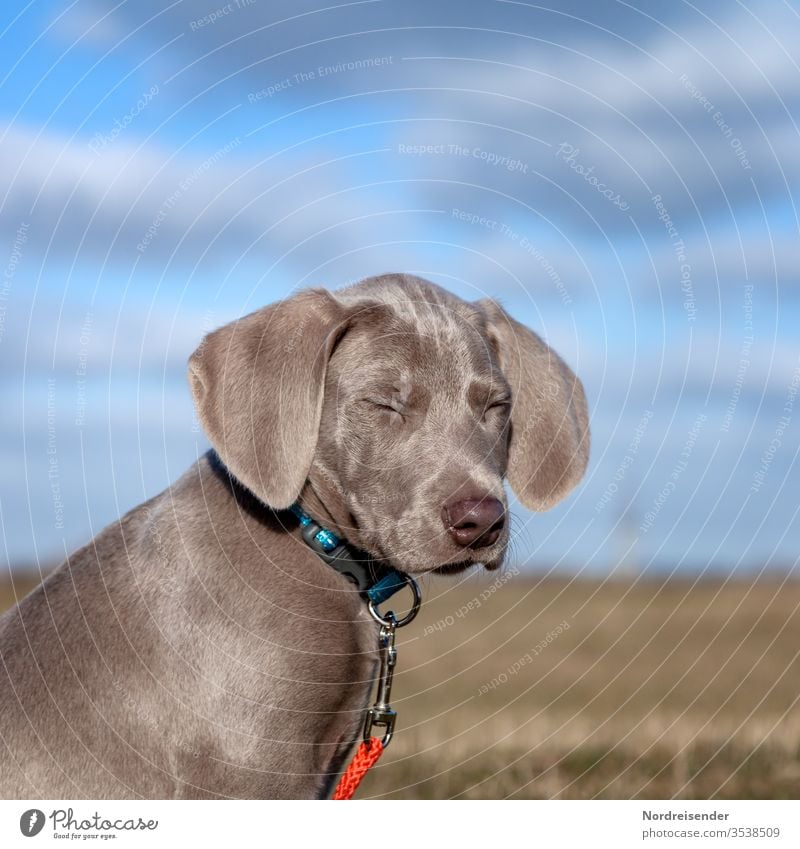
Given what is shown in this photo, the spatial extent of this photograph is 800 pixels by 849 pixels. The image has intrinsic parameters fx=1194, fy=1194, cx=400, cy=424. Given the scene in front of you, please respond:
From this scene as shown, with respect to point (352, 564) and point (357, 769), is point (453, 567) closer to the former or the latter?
point (352, 564)

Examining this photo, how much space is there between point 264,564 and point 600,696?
34.9ft

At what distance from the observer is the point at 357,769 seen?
6.02 m

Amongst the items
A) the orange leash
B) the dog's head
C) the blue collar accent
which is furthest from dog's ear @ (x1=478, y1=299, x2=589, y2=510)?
the orange leash

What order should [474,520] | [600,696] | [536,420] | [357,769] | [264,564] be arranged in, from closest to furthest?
[474,520]
[264,564]
[357,769]
[536,420]
[600,696]

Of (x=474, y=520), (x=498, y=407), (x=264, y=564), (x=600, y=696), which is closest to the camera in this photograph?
(x=474, y=520)

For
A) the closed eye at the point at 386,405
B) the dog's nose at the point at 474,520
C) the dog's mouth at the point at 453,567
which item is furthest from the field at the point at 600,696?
the closed eye at the point at 386,405

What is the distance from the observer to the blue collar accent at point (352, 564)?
5949 millimetres

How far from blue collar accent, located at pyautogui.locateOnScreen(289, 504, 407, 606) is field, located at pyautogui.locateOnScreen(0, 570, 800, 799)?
437mm

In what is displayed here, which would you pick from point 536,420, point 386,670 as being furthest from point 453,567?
point 536,420

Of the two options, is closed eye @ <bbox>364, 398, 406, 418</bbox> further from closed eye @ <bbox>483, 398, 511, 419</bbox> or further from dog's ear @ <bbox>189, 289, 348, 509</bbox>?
closed eye @ <bbox>483, 398, 511, 419</bbox>

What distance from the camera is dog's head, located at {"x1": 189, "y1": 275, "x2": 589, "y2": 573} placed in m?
5.86

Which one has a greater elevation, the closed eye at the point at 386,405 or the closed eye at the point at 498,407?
the closed eye at the point at 386,405

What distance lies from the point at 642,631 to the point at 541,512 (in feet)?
59.9

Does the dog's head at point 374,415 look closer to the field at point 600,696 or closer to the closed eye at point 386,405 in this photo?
the closed eye at point 386,405
